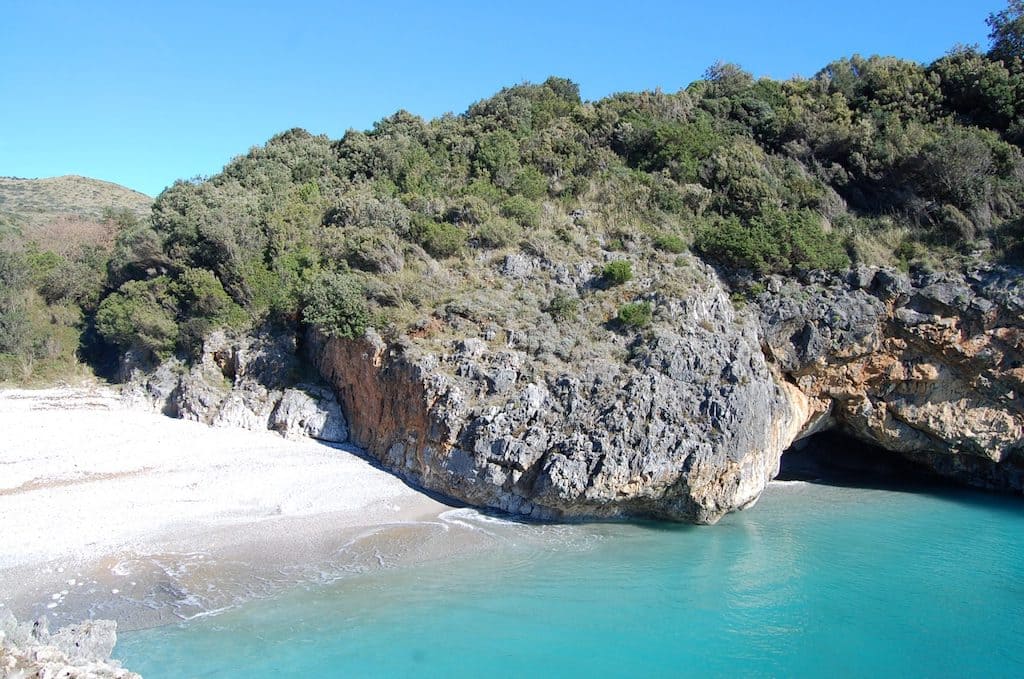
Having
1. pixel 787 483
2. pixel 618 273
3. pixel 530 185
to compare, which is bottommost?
pixel 787 483

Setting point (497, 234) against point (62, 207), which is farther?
point (62, 207)

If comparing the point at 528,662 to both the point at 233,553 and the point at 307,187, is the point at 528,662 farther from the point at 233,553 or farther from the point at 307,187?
the point at 307,187

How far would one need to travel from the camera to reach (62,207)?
49.1 meters

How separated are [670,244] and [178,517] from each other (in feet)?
50.5

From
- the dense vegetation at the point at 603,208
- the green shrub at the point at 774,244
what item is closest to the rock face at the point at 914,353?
the green shrub at the point at 774,244

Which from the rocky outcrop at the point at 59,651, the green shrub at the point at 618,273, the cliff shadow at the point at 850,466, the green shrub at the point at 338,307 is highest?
the green shrub at the point at 618,273

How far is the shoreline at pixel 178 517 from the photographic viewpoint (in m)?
11.6

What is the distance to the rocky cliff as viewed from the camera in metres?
15.1

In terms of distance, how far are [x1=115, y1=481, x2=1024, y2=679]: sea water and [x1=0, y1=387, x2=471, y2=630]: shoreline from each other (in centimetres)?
87

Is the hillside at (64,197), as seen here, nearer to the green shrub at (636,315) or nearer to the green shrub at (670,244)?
the green shrub at (670,244)

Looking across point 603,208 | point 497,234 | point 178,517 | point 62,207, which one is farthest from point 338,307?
point 62,207

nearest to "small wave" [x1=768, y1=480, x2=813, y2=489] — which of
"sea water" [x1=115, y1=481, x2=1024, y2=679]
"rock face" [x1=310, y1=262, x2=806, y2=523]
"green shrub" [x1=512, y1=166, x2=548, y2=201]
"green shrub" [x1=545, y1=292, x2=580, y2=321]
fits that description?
"rock face" [x1=310, y1=262, x2=806, y2=523]

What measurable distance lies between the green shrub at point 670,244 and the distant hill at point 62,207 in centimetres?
2665

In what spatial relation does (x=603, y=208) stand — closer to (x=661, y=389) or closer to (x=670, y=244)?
(x=670, y=244)
